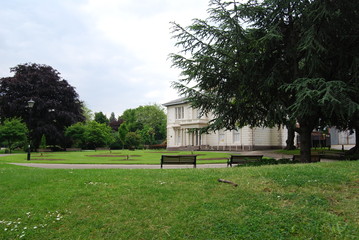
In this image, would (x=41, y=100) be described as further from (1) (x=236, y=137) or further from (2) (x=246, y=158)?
(2) (x=246, y=158)

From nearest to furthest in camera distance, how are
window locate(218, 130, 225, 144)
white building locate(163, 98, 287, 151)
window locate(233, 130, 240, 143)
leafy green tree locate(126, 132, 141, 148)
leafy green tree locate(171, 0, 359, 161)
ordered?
leafy green tree locate(171, 0, 359, 161)
white building locate(163, 98, 287, 151)
window locate(233, 130, 240, 143)
window locate(218, 130, 225, 144)
leafy green tree locate(126, 132, 141, 148)

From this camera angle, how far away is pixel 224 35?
13.4 m

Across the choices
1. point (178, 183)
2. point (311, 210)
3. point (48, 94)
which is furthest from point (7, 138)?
point (311, 210)

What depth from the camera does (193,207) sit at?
580cm

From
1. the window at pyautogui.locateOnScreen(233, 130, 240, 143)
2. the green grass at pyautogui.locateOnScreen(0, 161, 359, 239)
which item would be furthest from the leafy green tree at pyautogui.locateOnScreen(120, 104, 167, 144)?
the green grass at pyautogui.locateOnScreen(0, 161, 359, 239)

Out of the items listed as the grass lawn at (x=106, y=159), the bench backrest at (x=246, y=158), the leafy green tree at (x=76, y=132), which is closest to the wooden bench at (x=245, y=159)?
the bench backrest at (x=246, y=158)

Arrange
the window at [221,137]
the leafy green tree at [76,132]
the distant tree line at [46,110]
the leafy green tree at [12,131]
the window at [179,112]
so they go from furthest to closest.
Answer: the window at [179,112]
the leafy green tree at [76,132]
the window at [221,137]
the distant tree line at [46,110]
the leafy green tree at [12,131]

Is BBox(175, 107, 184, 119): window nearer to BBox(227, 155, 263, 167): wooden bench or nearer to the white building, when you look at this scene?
the white building

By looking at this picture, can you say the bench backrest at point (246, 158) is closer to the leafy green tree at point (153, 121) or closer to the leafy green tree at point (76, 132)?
the leafy green tree at point (76, 132)

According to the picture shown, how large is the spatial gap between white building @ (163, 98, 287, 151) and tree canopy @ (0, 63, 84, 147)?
17531mm

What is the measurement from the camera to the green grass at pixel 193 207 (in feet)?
15.9

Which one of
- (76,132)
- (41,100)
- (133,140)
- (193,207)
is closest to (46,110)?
(41,100)

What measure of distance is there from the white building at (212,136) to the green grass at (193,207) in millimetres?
32471

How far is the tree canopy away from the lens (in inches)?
1743
